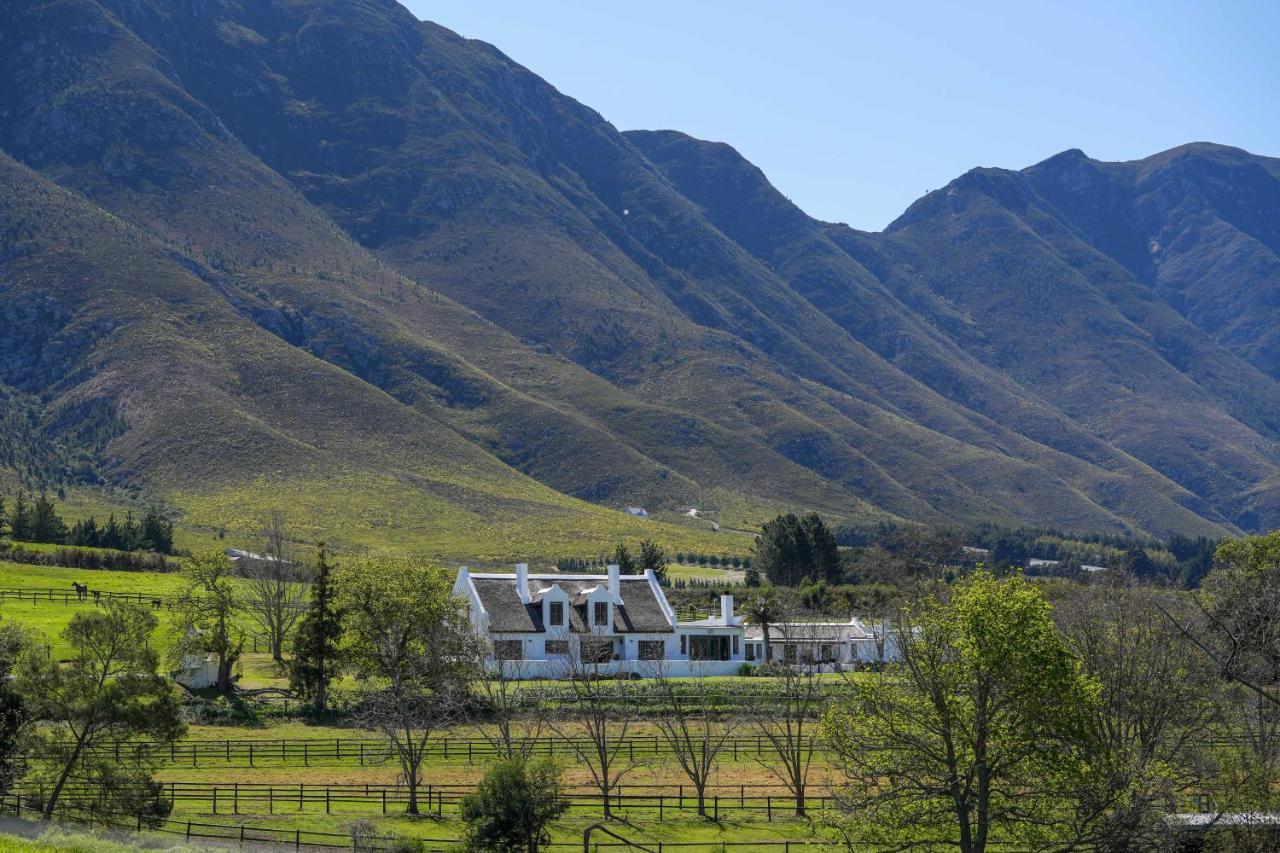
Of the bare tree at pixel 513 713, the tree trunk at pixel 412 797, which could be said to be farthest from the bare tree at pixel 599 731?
the tree trunk at pixel 412 797

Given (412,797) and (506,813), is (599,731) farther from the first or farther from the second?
(506,813)

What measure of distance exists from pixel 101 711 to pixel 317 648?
91.5ft

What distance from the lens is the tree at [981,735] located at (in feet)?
117

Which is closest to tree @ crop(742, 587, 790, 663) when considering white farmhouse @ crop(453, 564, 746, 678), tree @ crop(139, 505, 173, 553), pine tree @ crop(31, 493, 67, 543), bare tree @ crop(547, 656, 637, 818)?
white farmhouse @ crop(453, 564, 746, 678)

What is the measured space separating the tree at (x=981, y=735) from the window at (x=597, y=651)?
4291cm

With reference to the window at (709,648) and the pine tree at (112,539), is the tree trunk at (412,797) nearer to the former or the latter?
the window at (709,648)

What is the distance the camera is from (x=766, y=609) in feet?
304

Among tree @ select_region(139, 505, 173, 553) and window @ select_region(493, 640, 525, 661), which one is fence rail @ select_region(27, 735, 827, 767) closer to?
window @ select_region(493, 640, 525, 661)

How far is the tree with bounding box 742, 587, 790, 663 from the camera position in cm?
8731

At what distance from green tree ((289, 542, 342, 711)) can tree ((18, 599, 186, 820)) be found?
24.5 metres

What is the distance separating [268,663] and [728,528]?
116 metres

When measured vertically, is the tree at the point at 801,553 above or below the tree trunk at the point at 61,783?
above

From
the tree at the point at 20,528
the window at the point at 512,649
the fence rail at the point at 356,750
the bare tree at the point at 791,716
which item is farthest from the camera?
the tree at the point at 20,528

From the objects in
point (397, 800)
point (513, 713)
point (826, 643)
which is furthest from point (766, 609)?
point (397, 800)
